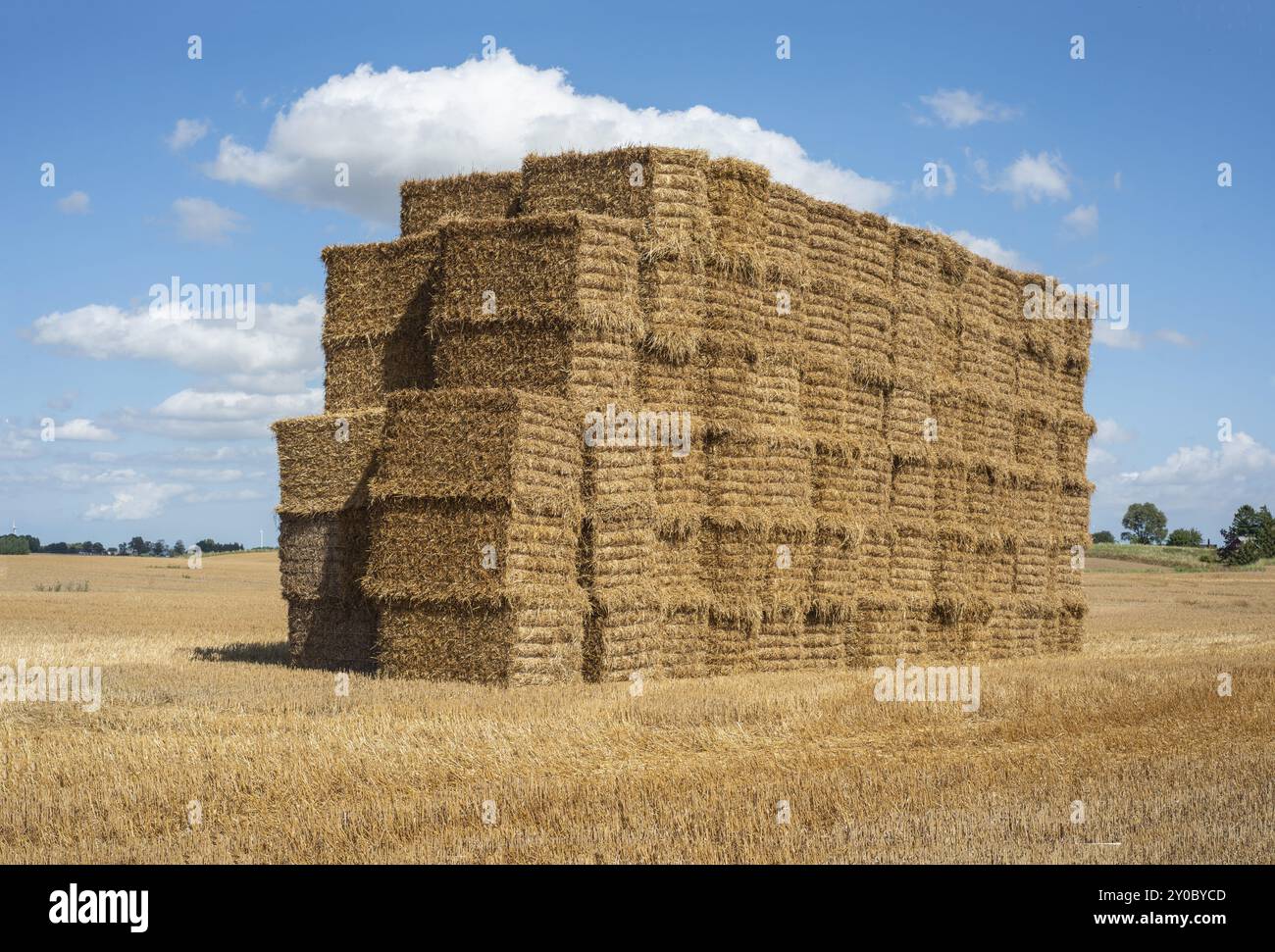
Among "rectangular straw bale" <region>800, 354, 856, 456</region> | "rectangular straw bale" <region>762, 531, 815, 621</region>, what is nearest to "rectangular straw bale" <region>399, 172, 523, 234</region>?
"rectangular straw bale" <region>800, 354, 856, 456</region>

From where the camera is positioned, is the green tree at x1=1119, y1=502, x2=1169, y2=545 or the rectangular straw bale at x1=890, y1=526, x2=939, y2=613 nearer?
the rectangular straw bale at x1=890, y1=526, x2=939, y2=613

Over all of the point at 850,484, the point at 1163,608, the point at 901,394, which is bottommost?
the point at 1163,608

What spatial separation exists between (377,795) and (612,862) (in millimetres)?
2097

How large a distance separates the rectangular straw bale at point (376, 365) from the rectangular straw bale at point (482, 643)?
374 centimetres

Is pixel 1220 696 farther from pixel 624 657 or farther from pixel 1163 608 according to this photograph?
pixel 1163 608

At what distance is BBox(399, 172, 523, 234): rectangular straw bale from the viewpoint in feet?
56.2

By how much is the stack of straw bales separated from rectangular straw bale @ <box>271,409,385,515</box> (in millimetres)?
41

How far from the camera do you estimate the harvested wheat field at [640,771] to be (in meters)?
7.18

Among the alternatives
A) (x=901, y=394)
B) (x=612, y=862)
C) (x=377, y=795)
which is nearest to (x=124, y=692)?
(x=377, y=795)

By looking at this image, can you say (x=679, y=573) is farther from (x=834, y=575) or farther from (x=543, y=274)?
(x=543, y=274)

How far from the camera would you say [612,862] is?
263 inches

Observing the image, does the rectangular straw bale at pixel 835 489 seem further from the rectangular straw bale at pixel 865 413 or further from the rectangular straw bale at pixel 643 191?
the rectangular straw bale at pixel 643 191

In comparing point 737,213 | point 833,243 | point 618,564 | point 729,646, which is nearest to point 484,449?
point 618,564

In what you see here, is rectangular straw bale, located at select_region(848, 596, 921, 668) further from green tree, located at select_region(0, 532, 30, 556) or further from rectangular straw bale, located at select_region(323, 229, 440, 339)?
green tree, located at select_region(0, 532, 30, 556)
